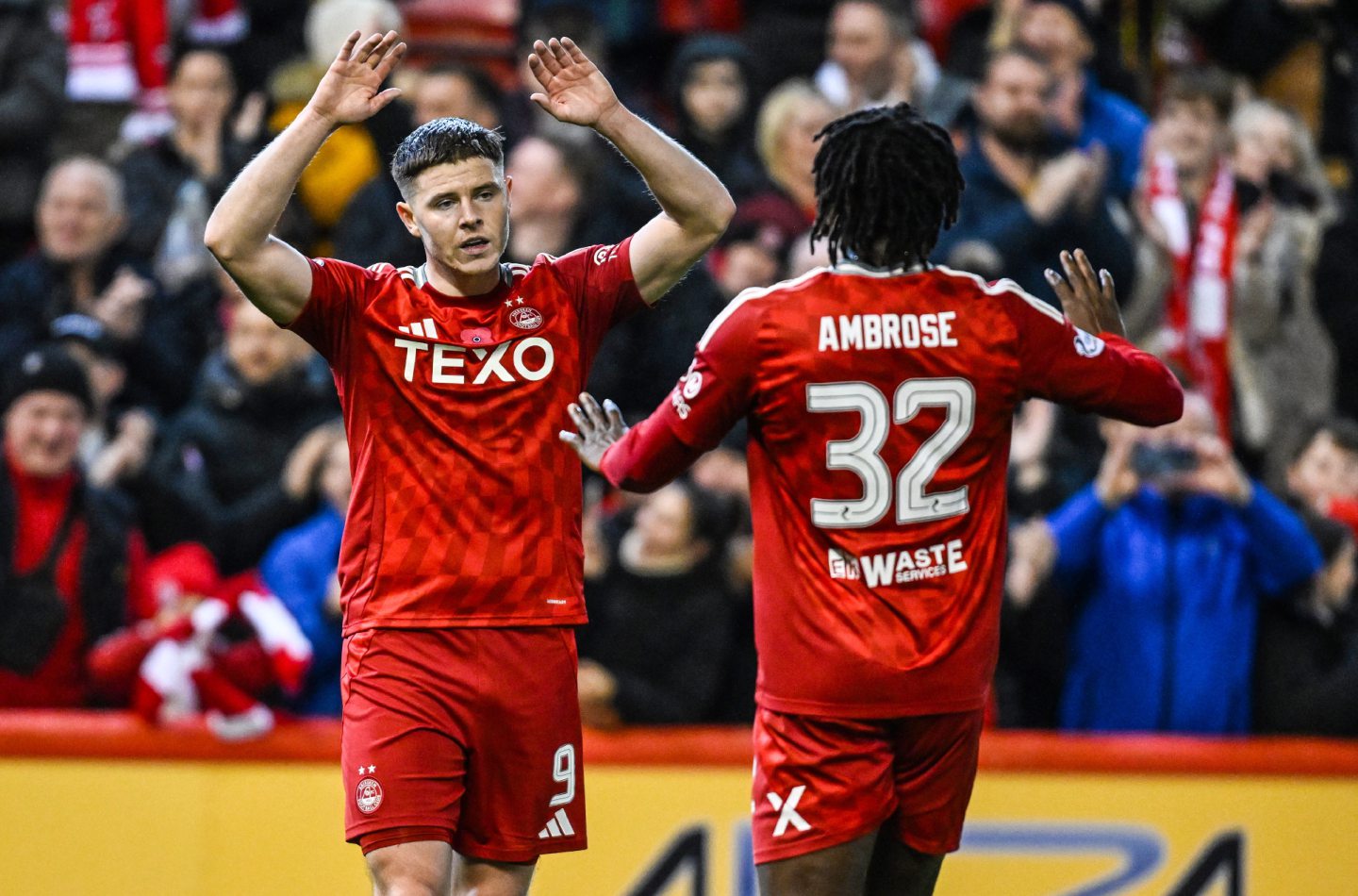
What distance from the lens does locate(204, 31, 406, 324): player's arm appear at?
14.5 ft

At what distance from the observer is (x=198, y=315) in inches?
324

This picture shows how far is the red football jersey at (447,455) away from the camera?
4.55m

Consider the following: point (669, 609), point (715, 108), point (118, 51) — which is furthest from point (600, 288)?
point (118, 51)

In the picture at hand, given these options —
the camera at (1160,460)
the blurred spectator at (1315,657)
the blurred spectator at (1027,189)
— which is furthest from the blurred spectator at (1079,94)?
the blurred spectator at (1315,657)

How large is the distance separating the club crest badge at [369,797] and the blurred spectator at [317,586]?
241 centimetres

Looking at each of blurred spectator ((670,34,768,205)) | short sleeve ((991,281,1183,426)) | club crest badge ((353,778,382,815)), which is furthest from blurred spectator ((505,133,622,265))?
short sleeve ((991,281,1183,426))

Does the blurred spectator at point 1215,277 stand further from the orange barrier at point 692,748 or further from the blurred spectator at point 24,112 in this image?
the blurred spectator at point 24,112

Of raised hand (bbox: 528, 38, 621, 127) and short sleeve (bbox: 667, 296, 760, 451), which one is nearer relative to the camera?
short sleeve (bbox: 667, 296, 760, 451)

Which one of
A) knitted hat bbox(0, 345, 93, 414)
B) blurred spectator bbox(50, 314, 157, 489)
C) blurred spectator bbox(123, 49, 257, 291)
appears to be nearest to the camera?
knitted hat bbox(0, 345, 93, 414)

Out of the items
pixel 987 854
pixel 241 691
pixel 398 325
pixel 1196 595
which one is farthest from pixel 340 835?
pixel 1196 595

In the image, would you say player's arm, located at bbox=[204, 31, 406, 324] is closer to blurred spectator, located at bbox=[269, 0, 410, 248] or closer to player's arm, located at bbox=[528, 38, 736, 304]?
player's arm, located at bbox=[528, 38, 736, 304]

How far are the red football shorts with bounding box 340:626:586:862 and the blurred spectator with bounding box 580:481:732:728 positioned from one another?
2.13 meters

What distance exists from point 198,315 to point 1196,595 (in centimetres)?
425

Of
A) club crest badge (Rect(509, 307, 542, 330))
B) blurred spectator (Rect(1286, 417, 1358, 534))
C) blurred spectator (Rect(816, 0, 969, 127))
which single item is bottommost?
blurred spectator (Rect(1286, 417, 1358, 534))
